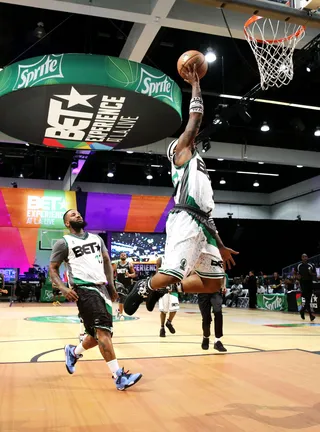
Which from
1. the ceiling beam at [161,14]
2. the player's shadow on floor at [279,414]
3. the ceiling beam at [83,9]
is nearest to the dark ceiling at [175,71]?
the ceiling beam at [161,14]

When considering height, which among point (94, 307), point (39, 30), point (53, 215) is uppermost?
point (39, 30)

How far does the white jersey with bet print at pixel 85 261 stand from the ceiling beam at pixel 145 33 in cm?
575

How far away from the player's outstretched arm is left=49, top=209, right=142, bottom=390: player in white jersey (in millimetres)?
1384

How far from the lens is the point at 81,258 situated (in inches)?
158

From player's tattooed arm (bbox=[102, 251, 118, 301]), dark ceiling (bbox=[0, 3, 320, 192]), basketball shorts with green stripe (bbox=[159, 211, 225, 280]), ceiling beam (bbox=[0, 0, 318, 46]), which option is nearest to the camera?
basketball shorts with green stripe (bbox=[159, 211, 225, 280])

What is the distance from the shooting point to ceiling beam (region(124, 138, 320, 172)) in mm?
17453

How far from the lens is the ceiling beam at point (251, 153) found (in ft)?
57.3

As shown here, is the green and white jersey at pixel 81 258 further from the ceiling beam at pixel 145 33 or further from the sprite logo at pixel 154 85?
the ceiling beam at pixel 145 33

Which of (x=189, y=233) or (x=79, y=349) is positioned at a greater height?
(x=189, y=233)

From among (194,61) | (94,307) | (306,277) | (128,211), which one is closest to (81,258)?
(94,307)

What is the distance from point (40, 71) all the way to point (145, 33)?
11.7ft

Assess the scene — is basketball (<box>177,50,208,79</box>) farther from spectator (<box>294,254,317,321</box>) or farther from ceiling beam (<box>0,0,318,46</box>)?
spectator (<box>294,254,317,321</box>)

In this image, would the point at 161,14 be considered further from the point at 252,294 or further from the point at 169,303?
the point at 252,294

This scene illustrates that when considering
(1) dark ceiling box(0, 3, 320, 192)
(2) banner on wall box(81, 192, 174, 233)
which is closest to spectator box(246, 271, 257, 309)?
(2) banner on wall box(81, 192, 174, 233)
